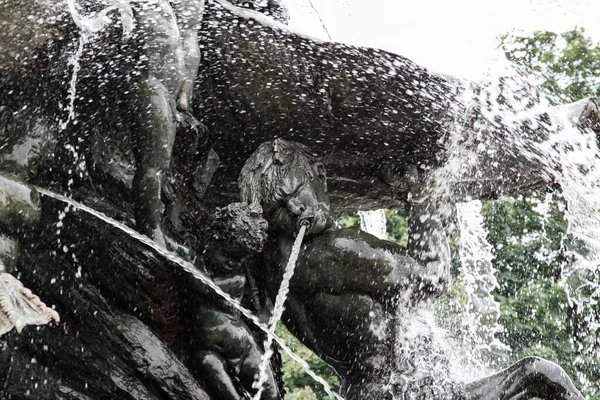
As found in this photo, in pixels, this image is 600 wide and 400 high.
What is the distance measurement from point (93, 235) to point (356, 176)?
1.59m

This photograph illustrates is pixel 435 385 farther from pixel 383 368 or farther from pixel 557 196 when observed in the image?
pixel 557 196

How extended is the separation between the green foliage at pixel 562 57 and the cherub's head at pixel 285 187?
906cm

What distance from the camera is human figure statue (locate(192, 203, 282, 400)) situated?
4.08m

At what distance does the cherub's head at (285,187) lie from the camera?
4508 mm

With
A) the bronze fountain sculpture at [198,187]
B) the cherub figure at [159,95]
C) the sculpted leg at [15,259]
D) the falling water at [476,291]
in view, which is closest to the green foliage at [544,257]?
the falling water at [476,291]

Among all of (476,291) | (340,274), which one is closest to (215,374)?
(340,274)

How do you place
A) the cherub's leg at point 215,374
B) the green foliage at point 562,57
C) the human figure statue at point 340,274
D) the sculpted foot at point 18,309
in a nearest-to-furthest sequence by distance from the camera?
1. the sculpted foot at point 18,309
2. the cherub's leg at point 215,374
3. the human figure statue at point 340,274
4. the green foliage at point 562,57

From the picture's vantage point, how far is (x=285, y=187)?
4.53 metres

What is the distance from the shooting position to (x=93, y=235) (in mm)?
4223

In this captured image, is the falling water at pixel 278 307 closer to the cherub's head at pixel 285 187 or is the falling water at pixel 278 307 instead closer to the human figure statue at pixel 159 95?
the cherub's head at pixel 285 187

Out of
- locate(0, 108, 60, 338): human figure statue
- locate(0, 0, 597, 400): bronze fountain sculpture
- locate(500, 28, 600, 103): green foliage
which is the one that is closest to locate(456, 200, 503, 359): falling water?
locate(0, 0, 597, 400): bronze fountain sculpture

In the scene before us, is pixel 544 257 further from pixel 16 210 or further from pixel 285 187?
pixel 16 210

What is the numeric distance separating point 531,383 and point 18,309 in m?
2.27

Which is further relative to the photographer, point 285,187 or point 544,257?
point 544,257
